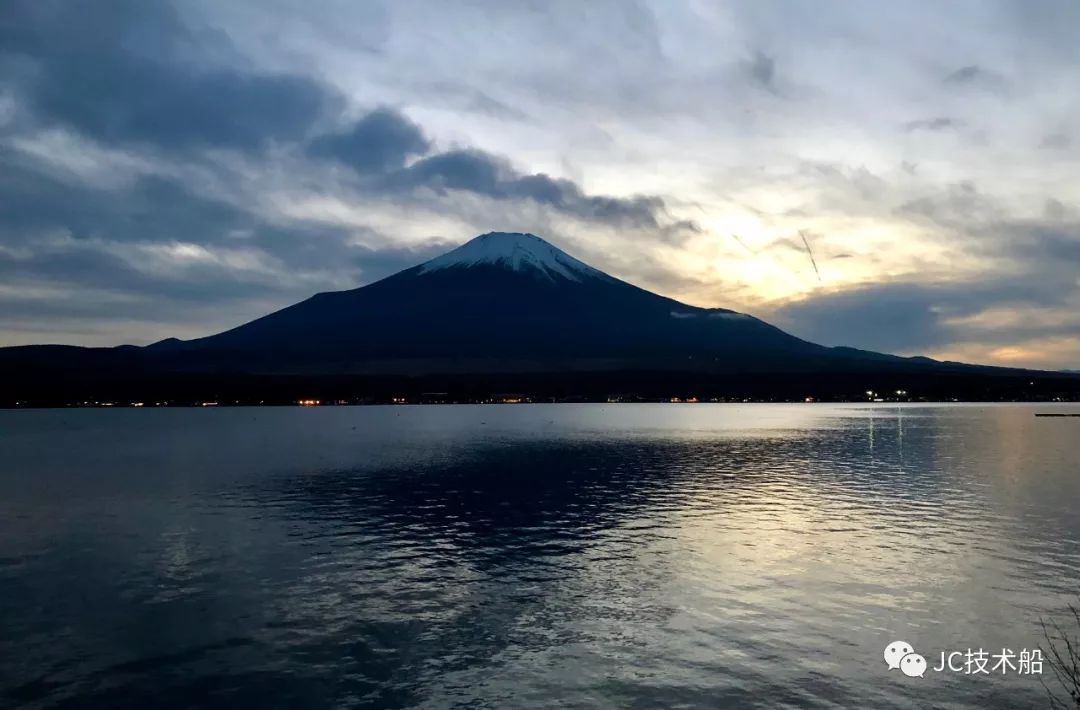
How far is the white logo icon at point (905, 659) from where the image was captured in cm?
1853

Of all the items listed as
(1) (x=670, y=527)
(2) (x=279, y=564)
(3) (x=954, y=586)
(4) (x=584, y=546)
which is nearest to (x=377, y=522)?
(2) (x=279, y=564)

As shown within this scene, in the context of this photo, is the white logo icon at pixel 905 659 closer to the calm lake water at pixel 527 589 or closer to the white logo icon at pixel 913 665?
the white logo icon at pixel 913 665

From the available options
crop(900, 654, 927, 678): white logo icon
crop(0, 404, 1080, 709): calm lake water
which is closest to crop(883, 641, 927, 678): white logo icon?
crop(900, 654, 927, 678): white logo icon

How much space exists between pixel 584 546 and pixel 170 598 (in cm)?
1622

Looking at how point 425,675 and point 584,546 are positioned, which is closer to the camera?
point 425,675

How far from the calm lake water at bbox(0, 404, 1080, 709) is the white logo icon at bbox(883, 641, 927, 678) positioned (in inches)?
17.4

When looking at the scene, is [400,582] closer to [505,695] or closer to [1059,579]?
[505,695]

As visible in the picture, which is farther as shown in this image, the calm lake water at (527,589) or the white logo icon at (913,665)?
the white logo icon at (913,665)

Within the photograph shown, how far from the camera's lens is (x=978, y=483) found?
179ft

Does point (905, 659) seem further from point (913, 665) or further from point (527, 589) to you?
point (527, 589)

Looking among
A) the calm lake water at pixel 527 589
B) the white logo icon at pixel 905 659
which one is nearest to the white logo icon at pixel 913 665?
the white logo icon at pixel 905 659

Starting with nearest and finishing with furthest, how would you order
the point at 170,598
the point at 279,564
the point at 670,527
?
the point at 170,598, the point at 279,564, the point at 670,527

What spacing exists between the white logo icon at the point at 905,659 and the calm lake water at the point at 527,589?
44 cm

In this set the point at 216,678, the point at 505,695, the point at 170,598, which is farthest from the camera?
the point at 170,598
